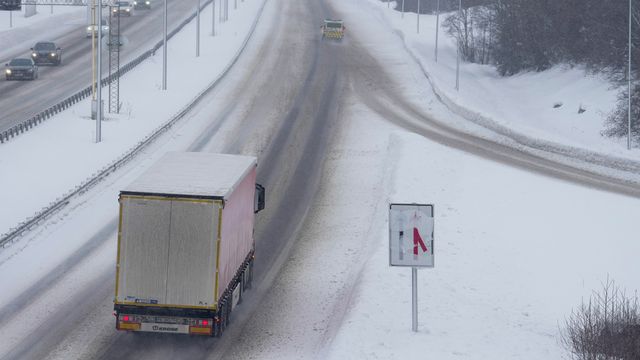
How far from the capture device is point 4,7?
47469 mm

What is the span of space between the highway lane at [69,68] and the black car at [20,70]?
0.49 meters

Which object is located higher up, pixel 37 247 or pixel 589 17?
pixel 589 17

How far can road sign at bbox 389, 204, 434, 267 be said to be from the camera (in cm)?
1881

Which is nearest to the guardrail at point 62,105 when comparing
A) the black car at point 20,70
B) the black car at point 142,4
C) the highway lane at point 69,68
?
the highway lane at point 69,68

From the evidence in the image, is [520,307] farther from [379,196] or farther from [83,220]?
[83,220]

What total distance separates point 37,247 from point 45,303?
5399 mm

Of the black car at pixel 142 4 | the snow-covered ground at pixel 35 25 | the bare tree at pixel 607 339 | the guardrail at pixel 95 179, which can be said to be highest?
the black car at pixel 142 4

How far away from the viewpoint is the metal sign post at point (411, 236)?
61.7 feet

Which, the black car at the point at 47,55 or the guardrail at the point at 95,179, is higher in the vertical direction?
the black car at the point at 47,55

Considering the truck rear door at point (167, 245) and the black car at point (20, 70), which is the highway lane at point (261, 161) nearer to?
the truck rear door at point (167, 245)

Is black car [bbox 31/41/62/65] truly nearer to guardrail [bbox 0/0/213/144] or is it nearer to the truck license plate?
guardrail [bbox 0/0/213/144]

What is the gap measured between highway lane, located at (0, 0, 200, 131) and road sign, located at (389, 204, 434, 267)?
115 feet

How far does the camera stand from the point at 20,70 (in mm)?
66188

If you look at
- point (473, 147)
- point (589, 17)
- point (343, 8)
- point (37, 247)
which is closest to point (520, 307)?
point (37, 247)
